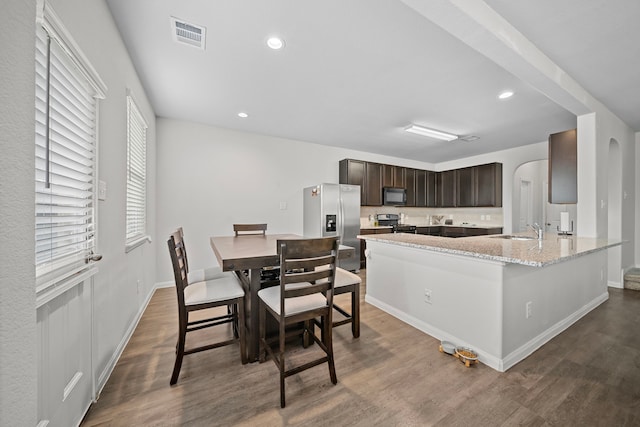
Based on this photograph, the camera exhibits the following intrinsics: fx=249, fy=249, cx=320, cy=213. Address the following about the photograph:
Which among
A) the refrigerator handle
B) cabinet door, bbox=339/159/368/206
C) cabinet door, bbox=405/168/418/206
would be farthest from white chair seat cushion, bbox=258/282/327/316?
cabinet door, bbox=405/168/418/206

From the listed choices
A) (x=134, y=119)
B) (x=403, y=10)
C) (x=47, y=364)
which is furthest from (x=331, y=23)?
(x=47, y=364)

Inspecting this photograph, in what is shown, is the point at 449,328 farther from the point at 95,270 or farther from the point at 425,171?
the point at 425,171

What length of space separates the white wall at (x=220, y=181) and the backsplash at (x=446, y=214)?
1.61 m

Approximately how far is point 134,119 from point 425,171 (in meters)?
5.92

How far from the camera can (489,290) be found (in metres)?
1.87

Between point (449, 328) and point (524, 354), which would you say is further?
point (449, 328)

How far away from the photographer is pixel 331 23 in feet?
5.89

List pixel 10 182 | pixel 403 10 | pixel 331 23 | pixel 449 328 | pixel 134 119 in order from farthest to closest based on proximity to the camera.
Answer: pixel 134 119
pixel 449 328
pixel 331 23
pixel 403 10
pixel 10 182

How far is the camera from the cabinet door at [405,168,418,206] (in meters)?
6.02

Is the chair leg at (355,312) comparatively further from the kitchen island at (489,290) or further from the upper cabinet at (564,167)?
the upper cabinet at (564,167)

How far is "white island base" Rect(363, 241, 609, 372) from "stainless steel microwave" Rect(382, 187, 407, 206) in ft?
9.55

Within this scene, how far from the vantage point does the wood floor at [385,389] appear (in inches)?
54.9

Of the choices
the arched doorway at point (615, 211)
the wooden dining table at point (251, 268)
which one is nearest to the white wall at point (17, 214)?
the wooden dining table at point (251, 268)

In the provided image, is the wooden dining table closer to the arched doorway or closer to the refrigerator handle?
the refrigerator handle
